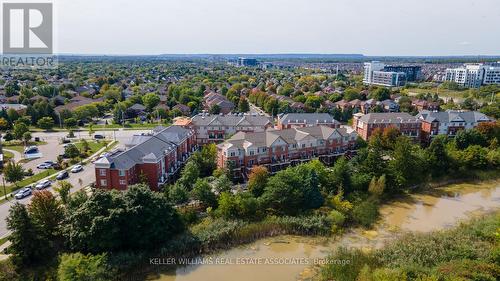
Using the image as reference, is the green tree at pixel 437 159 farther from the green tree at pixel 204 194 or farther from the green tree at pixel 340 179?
the green tree at pixel 204 194

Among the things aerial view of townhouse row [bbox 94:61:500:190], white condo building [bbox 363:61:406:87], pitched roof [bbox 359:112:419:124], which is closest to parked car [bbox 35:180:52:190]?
aerial view of townhouse row [bbox 94:61:500:190]

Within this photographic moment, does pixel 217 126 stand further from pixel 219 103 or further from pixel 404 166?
pixel 219 103

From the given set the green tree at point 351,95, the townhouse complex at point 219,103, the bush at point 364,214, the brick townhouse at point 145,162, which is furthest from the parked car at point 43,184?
the green tree at point 351,95

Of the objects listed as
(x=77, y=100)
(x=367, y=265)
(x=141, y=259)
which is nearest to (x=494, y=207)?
(x=367, y=265)

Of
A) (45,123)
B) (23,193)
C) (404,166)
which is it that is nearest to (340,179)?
(404,166)

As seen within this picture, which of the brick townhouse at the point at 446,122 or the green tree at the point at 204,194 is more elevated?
the brick townhouse at the point at 446,122

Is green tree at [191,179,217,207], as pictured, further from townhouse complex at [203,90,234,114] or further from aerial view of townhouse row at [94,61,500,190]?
townhouse complex at [203,90,234,114]
